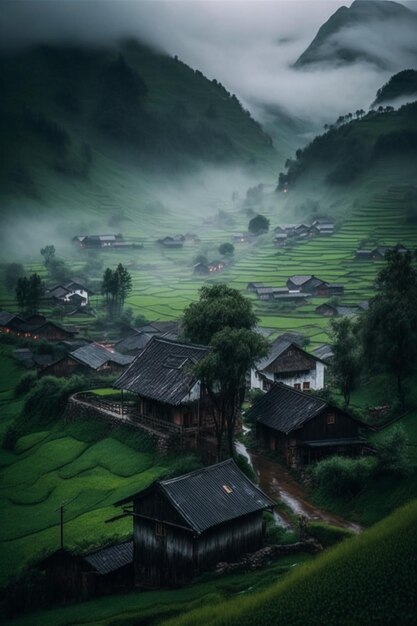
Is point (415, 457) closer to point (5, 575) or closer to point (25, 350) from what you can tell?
point (5, 575)

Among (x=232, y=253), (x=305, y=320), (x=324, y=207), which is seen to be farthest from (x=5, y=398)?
(x=324, y=207)

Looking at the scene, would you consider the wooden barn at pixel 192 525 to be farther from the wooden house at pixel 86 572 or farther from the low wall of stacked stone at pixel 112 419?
the low wall of stacked stone at pixel 112 419

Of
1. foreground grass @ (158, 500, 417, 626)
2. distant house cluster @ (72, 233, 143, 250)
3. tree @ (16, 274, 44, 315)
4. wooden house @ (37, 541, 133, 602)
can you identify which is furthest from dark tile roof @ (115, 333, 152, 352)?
distant house cluster @ (72, 233, 143, 250)

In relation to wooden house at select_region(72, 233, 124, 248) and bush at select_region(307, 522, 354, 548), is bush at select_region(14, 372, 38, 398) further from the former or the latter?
wooden house at select_region(72, 233, 124, 248)

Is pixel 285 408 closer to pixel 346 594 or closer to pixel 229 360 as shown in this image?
pixel 229 360

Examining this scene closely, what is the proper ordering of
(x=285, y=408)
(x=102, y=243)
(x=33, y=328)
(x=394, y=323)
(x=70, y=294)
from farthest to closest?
(x=102, y=243)
(x=70, y=294)
(x=33, y=328)
(x=394, y=323)
(x=285, y=408)

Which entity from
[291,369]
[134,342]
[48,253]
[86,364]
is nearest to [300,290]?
[134,342]
